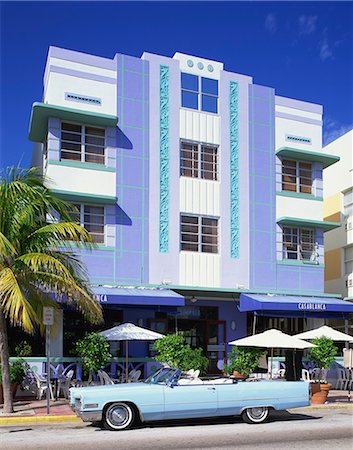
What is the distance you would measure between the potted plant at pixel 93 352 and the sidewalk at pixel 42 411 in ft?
4.09

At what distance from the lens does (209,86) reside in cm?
2639

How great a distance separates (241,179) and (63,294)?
11.0 metres

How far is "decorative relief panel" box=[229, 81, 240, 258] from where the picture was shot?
25672mm

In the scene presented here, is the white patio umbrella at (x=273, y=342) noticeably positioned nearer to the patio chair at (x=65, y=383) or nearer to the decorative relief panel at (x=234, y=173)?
the patio chair at (x=65, y=383)

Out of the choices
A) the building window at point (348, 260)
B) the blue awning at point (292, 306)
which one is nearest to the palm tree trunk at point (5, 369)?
the blue awning at point (292, 306)

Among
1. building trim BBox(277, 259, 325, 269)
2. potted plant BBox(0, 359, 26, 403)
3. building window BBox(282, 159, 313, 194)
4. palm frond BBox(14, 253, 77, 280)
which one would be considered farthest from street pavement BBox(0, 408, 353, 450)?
building window BBox(282, 159, 313, 194)

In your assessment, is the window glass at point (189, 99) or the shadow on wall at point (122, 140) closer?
the shadow on wall at point (122, 140)

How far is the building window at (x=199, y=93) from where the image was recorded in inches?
1016

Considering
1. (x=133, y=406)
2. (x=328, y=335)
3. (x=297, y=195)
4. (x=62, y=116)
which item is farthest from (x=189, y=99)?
(x=133, y=406)

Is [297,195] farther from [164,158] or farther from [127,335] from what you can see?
[127,335]

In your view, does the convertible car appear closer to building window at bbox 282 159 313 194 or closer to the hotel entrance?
the hotel entrance

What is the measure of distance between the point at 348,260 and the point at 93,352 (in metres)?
16.5

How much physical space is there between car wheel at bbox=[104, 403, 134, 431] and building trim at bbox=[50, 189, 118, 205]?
10.3 m

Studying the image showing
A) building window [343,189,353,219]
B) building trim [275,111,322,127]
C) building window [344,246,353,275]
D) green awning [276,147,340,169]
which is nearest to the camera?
green awning [276,147,340,169]
